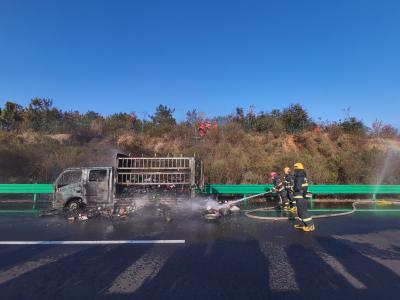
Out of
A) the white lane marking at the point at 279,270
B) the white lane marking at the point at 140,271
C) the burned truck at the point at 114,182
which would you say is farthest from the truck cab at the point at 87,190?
the white lane marking at the point at 279,270

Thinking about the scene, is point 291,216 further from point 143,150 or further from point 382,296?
point 143,150

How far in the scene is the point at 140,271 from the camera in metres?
6.27

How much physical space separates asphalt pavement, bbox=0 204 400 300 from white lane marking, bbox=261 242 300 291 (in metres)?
0.02

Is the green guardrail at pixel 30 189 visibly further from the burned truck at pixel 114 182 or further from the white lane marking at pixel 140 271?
the white lane marking at pixel 140 271

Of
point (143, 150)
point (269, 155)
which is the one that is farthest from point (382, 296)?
point (143, 150)

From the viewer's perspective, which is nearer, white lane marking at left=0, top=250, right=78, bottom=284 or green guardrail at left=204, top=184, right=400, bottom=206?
white lane marking at left=0, top=250, right=78, bottom=284

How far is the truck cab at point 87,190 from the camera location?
12789 mm

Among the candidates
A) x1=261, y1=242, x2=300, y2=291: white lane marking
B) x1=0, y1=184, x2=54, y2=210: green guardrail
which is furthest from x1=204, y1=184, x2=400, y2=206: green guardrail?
x1=261, y1=242, x2=300, y2=291: white lane marking

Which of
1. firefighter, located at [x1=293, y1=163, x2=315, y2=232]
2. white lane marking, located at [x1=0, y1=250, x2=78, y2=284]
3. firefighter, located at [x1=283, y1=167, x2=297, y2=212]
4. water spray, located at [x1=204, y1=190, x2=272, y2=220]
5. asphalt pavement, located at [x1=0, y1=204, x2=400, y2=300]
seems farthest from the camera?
firefighter, located at [x1=283, y1=167, x2=297, y2=212]

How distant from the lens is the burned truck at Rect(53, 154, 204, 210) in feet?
41.9

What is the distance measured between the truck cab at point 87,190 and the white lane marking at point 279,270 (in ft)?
22.3

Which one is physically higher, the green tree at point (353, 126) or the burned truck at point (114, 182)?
the green tree at point (353, 126)

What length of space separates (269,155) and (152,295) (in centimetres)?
2064

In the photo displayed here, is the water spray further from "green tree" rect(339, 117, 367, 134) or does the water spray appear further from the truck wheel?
"green tree" rect(339, 117, 367, 134)
